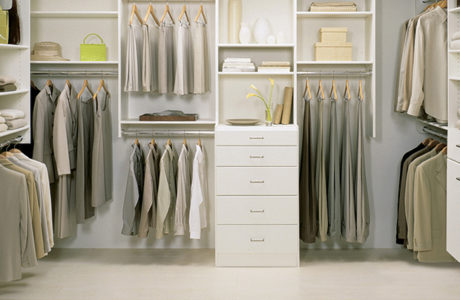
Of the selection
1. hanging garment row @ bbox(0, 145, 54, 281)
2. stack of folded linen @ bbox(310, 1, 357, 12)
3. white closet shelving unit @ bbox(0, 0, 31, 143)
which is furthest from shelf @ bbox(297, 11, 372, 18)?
hanging garment row @ bbox(0, 145, 54, 281)

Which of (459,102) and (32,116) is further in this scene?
(32,116)

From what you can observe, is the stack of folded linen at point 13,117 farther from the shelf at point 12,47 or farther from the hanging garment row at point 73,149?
the shelf at point 12,47

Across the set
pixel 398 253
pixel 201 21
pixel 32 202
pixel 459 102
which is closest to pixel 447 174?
pixel 459 102

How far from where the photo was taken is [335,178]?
197 inches

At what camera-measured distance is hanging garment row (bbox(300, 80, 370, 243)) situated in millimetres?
4988

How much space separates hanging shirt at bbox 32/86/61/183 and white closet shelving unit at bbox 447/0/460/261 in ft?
9.51

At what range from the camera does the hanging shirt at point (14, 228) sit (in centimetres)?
384

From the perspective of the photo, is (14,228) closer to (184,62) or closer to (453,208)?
(184,62)

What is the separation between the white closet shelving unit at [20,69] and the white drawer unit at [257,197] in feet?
4.64

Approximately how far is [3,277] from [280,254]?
78.3 inches

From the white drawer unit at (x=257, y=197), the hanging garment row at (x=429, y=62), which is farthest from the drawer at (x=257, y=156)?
the hanging garment row at (x=429, y=62)

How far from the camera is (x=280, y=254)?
4793 millimetres

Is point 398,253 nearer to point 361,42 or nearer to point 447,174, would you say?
point 447,174

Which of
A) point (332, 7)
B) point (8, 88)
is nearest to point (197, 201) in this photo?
point (8, 88)
